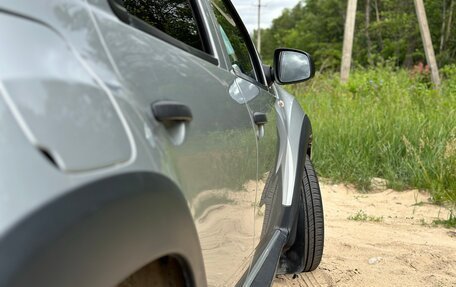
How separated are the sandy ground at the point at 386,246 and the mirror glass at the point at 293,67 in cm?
123

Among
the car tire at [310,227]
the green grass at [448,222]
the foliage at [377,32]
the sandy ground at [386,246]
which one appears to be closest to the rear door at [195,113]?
the car tire at [310,227]

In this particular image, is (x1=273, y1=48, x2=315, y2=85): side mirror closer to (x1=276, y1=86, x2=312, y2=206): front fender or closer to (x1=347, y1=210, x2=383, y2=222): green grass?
(x1=276, y1=86, x2=312, y2=206): front fender

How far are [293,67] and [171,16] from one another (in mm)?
1502

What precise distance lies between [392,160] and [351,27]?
10047 millimetres

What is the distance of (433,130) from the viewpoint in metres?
6.00

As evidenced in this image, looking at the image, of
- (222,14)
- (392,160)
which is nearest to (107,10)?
(222,14)

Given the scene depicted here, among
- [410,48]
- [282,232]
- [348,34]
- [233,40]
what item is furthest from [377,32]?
[282,232]

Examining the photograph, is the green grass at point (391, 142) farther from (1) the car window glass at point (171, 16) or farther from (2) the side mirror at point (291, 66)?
(1) the car window glass at point (171, 16)

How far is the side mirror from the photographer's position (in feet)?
9.86

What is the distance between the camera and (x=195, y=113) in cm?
127

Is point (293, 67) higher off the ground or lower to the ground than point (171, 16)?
lower

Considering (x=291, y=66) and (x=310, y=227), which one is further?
(x=291, y=66)

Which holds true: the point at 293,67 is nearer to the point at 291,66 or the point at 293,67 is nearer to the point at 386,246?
the point at 291,66

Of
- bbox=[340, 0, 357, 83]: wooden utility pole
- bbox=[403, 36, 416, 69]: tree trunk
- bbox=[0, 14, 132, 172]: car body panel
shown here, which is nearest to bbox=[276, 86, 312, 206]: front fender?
bbox=[0, 14, 132, 172]: car body panel
